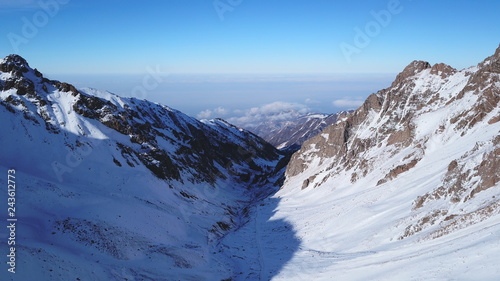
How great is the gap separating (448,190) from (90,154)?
7001 centimetres

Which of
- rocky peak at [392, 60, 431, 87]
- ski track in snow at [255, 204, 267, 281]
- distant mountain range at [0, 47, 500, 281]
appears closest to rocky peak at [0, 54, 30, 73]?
distant mountain range at [0, 47, 500, 281]

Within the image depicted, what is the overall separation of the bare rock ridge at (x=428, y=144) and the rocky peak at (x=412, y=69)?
28 cm

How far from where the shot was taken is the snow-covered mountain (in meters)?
37.6

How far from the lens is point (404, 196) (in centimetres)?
5153

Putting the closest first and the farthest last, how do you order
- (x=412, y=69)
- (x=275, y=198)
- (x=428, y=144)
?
(x=428, y=144) < (x=275, y=198) < (x=412, y=69)

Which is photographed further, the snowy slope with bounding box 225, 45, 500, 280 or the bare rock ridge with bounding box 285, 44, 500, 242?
the bare rock ridge with bounding box 285, 44, 500, 242

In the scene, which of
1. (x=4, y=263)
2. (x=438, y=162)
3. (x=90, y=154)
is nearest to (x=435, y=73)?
(x=438, y=162)

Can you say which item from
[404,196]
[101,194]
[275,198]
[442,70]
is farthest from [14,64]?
[442,70]

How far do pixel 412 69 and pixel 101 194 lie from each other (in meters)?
92.6

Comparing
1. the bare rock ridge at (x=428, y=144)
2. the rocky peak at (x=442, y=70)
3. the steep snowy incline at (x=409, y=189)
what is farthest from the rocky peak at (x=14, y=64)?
the rocky peak at (x=442, y=70)

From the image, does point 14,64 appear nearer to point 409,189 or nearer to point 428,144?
point 409,189

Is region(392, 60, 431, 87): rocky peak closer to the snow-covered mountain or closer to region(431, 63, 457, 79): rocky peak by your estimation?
region(431, 63, 457, 79): rocky peak

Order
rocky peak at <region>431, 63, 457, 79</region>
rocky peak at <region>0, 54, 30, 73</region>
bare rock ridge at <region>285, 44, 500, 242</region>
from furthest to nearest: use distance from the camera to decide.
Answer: rocky peak at <region>0, 54, 30, 73</region>
rocky peak at <region>431, 63, 457, 79</region>
bare rock ridge at <region>285, 44, 500, 242</region>

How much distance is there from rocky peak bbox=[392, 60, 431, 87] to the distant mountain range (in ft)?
1.67
